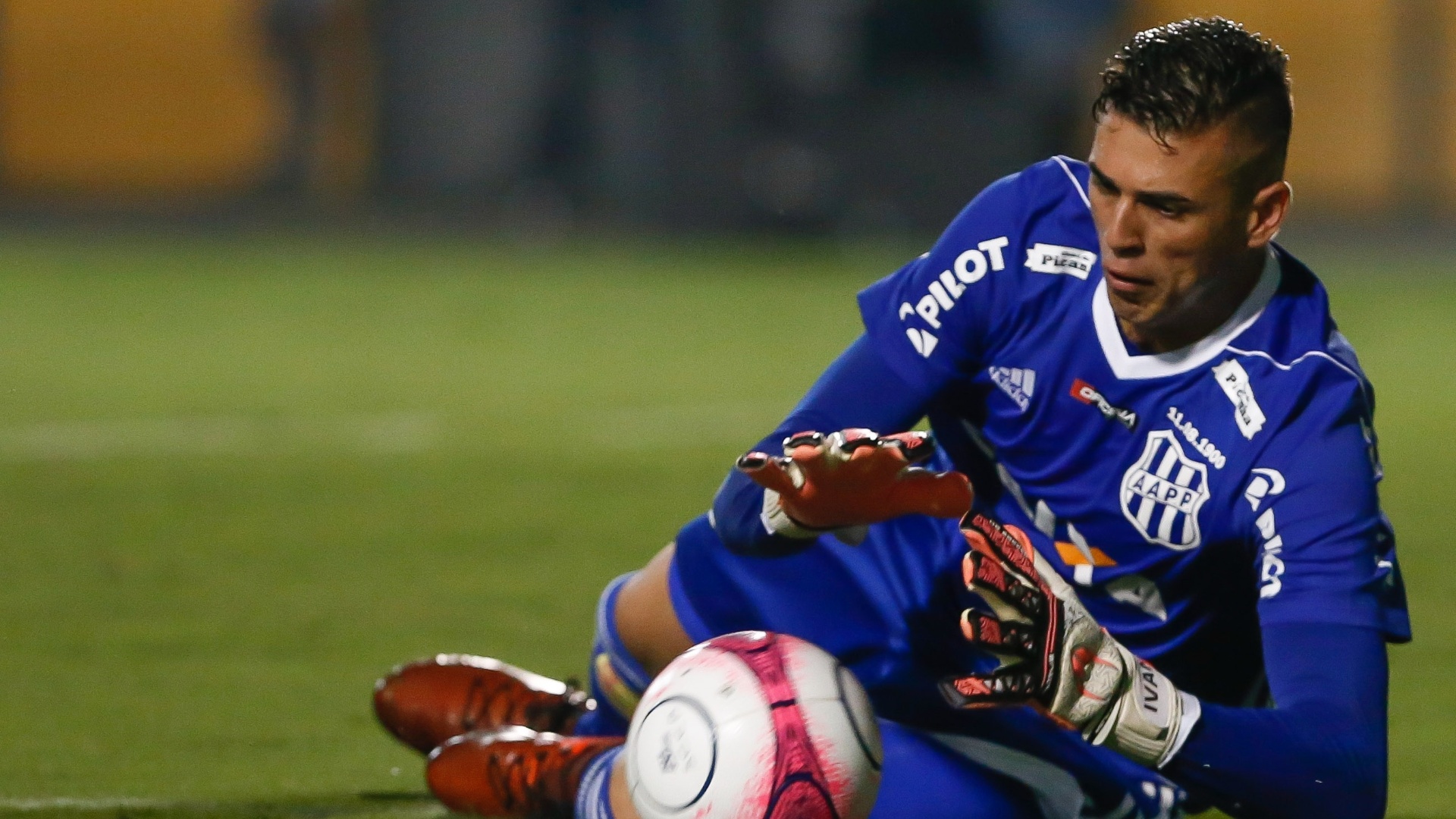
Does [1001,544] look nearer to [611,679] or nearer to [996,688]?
[996,688]

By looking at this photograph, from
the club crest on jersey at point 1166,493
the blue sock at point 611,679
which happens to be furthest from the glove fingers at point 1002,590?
the blue sock at point 611,679

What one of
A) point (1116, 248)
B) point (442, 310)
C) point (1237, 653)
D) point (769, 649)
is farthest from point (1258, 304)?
point (442, 310)

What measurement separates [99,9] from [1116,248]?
14.2m

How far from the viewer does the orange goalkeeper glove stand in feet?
9.37

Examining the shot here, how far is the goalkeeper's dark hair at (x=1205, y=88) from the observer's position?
2854 mm

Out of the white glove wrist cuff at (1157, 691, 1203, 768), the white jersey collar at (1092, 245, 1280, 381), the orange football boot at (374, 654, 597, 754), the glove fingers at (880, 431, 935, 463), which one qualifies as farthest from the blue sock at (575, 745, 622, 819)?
the white jersey collar at (1092, 245, 1280, 381)

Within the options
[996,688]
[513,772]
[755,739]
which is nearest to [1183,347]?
[996,688]

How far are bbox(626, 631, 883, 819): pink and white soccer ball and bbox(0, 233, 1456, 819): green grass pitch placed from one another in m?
0.80

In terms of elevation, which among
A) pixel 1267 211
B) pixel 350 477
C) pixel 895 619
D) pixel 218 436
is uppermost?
pixel 1267 211

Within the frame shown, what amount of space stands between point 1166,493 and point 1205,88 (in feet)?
1.93

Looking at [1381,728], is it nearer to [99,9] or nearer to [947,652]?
[947,652]

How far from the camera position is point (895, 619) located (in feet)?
11.5

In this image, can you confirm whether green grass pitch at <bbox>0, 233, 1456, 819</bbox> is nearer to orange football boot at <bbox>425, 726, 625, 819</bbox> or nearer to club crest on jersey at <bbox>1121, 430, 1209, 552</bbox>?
orange football boot at <bbox>425, 726, 625, 819</bbox>

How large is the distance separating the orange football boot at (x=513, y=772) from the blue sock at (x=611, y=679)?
199 mm
